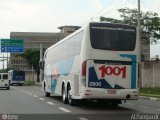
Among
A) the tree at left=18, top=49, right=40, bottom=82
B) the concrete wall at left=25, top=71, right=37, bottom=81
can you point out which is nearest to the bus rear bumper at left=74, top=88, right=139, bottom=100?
the tree at left=18, top=49, right=40, bottom=82

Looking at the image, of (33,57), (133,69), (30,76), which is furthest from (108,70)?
(30,76)

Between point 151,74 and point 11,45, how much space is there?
90.4 feet

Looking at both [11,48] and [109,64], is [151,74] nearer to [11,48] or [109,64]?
[109,64]

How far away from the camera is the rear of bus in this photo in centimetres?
1878

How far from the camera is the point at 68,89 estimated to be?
21844mm

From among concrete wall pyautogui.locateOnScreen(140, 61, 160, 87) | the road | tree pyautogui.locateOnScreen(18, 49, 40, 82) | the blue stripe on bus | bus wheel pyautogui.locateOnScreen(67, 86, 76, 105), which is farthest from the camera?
tree pyautogui.locateOnScreen(18, 49, 40, 82)

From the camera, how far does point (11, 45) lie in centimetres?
6538

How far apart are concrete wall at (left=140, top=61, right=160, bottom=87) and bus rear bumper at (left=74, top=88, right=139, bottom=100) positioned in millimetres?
24312

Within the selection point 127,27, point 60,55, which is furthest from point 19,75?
point 127,27

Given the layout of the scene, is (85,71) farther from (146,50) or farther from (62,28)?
(62,28)

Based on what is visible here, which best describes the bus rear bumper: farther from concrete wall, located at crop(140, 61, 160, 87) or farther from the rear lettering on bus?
concrete wall, located at crop(140, 61, 160, 87)

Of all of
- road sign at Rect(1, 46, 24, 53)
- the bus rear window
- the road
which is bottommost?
the road

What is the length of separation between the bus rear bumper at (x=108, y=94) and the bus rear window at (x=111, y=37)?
5.70ft

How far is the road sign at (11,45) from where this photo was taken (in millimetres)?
64500
